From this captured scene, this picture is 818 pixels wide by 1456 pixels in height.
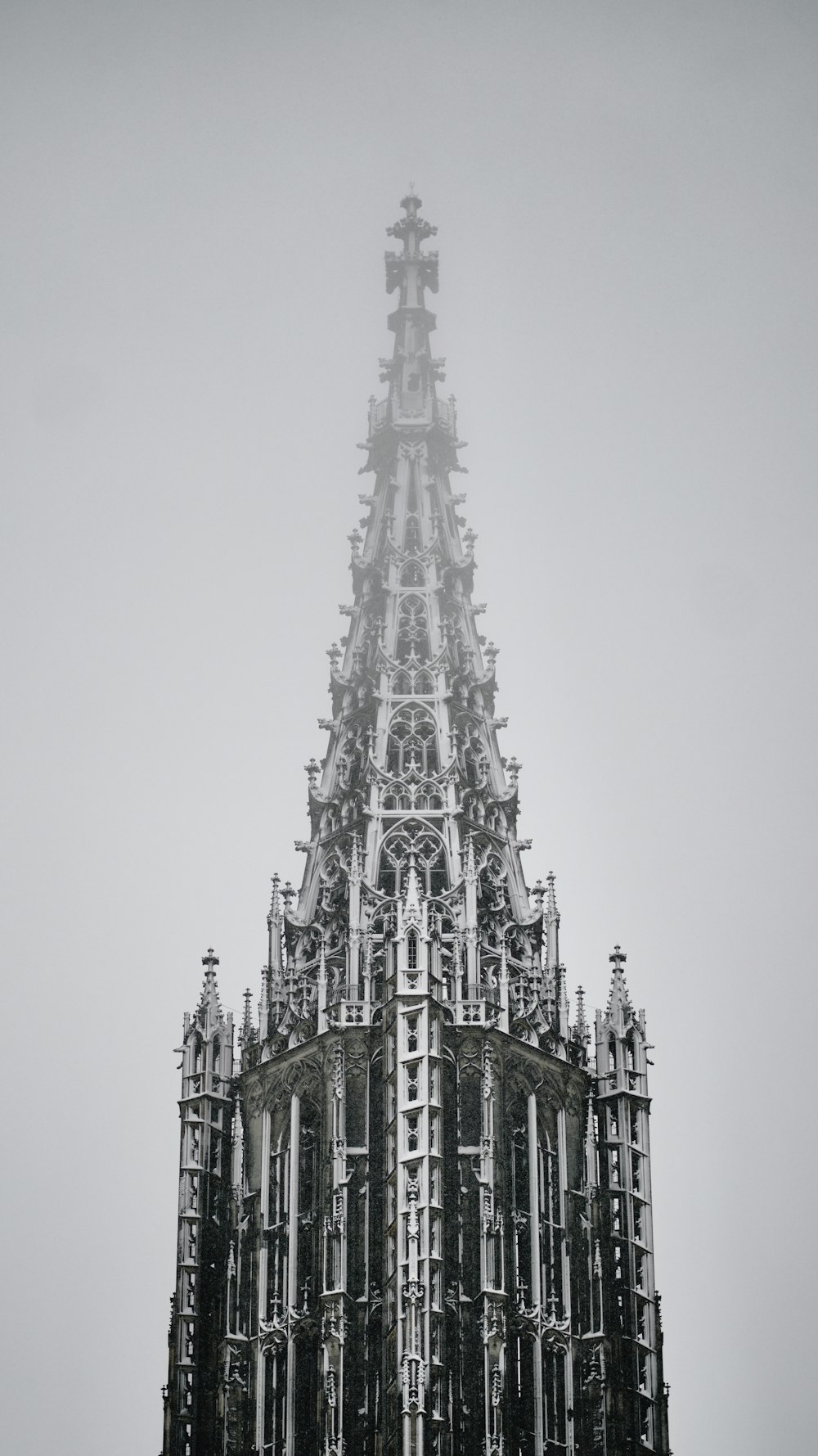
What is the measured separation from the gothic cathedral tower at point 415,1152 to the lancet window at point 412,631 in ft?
0.32

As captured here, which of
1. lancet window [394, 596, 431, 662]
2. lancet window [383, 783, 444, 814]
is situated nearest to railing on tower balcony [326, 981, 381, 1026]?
lancet window [383, 783, 444, 814]

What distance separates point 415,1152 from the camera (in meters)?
73.6

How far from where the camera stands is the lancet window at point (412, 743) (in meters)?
83.9

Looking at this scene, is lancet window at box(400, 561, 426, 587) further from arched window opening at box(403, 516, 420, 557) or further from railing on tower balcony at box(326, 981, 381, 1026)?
railing on tower balcony at box(326, 981, 381, 1026)

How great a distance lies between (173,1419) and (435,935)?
13.8 metres

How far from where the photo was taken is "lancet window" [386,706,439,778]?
83938mm

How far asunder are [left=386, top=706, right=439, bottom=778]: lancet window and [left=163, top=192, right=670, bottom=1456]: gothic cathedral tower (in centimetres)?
8

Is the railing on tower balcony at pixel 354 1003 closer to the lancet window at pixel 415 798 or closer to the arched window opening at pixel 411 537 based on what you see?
the lancet window at pixel 415 798

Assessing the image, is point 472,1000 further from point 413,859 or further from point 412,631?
point 412,631

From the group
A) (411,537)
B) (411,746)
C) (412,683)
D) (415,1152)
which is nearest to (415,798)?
(411,746)

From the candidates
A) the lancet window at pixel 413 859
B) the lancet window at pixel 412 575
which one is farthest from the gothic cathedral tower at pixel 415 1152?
the lancet window at pixel 412 575

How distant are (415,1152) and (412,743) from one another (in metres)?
14.6

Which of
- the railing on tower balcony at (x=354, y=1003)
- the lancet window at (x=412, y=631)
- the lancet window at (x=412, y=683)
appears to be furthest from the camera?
the lancet window at (x=412, y=631)

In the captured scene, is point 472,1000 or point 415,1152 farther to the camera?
point 472,1000
